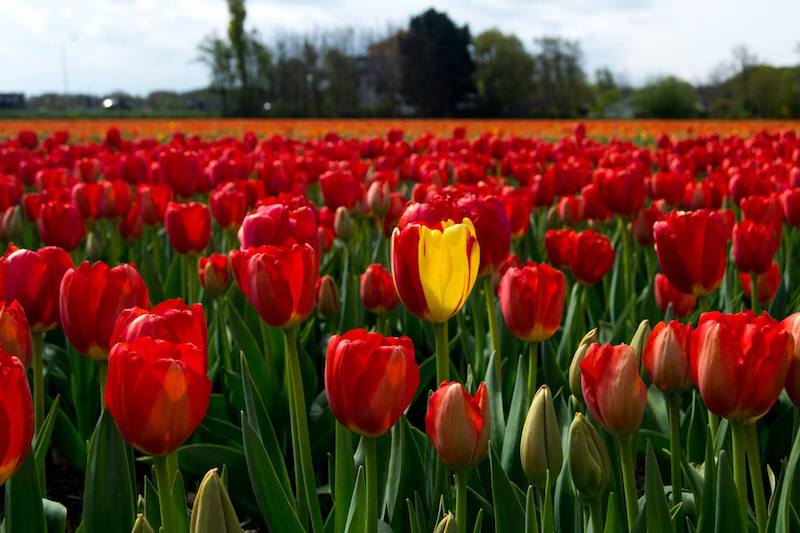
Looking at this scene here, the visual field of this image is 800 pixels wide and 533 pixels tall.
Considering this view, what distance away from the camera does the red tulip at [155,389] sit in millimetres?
1146

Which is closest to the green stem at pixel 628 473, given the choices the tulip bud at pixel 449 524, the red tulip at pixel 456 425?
the red tulip at pixel 456 425

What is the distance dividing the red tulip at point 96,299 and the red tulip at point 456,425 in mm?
606

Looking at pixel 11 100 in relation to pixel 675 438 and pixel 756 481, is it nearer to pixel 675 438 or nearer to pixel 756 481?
pixel 675 438

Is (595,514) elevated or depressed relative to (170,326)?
depressed

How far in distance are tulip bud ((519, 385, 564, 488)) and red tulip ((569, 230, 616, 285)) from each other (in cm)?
133

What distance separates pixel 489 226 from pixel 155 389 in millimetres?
1137

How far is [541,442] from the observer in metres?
1.43

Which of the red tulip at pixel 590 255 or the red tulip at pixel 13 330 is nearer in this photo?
the red tulip at pixel 13 330

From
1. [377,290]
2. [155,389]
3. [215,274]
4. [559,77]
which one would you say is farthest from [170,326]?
[559,77]

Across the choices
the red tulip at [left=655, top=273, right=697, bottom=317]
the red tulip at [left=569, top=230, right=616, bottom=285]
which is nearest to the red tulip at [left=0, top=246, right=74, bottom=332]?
the red tulip at [left=569, top=230, right=616, bottom=285]

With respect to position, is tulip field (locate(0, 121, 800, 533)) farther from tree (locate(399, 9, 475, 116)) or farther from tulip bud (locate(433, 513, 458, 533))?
tree (locate(399, 9, 475, 116))

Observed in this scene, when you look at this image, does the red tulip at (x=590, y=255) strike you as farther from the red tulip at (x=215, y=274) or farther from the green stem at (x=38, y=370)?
the green stem at (x=38, y=370)

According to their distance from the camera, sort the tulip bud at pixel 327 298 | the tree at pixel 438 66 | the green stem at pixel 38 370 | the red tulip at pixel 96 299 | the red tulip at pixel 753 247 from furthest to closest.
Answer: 1. the tree at pixel 438 66
2. the tulip bud at pixel 327 298
3. the red tulip at pixel 753 247
4. the green stem at pixel 38 370
5. the red tulip at pixel 96 299

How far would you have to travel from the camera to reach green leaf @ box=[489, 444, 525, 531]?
1510 mm
